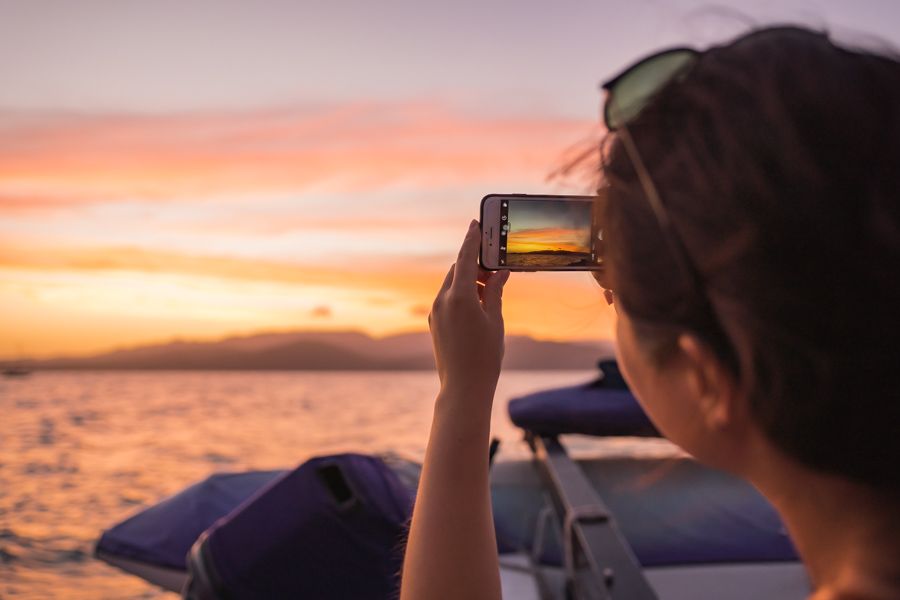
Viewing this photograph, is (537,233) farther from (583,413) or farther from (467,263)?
(583,413)

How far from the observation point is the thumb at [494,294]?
3.72 ft

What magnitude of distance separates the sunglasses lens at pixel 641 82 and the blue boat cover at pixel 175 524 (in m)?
3.06

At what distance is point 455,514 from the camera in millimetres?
981

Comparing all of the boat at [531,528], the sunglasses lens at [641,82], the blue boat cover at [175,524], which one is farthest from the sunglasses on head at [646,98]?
the blue boat cover at [175,524]

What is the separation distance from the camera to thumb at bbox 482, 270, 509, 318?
3.72ft

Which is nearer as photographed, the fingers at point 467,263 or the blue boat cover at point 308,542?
the fingers at point 467,263

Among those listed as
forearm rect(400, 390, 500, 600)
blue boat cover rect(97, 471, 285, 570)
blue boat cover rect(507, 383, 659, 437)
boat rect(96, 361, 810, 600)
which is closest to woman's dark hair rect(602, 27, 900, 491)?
forearm rect(400, 390, 500, 600)

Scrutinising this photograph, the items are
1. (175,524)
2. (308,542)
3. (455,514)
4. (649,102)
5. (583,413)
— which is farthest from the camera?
(583,413)

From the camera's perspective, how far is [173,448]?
16.7 metres

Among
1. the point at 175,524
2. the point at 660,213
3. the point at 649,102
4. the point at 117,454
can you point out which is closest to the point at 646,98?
the point at 649,102

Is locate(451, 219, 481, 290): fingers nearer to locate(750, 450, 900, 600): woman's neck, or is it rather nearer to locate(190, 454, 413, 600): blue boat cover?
locate(750, 450, 900, 600): woman's neck

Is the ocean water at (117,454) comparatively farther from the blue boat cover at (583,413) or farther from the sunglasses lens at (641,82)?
the sunglasses lens at (641,82)

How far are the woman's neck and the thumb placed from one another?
0.46 metres

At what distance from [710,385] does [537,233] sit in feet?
2.25
